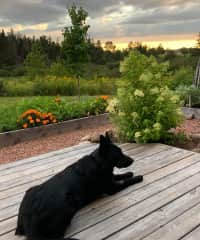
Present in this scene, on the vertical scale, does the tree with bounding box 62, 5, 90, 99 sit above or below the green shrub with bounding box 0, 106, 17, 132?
above

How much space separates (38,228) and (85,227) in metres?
0.35

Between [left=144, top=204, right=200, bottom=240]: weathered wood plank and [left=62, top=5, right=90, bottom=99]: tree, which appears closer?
[left=144, top=204, right=200, bottom=240]: weathered wood plank

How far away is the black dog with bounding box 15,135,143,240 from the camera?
189cm

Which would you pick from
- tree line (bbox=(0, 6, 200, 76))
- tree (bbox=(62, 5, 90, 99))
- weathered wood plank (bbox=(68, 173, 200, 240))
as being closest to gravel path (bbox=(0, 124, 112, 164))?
weathered wood plank (bbox=(68, 173, 200, 240))

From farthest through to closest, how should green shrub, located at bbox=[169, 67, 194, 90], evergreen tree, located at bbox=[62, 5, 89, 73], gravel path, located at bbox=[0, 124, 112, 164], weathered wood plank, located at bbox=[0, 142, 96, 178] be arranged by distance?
green shrub, located at bbox=[169, 67, 194, 90] → evergreen tree, located at bbox=[62, 5, 89, 73] → gravel path, located at bbox=[0, 124, 112, 164] → weathered wood plank, located at bbox=[0, 142, 96, 178]

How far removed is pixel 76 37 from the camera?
7.34 metres

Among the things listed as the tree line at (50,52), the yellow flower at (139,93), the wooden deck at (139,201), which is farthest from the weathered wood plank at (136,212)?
the tree line at (50,52)

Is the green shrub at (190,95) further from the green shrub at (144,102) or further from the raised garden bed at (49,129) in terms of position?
the green shrub at (144,102)

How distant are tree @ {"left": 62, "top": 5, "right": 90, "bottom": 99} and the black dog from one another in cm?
531

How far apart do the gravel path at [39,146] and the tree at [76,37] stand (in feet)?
8.95

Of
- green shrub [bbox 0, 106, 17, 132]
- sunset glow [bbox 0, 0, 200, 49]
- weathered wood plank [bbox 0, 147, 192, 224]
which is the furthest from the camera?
sunset glow [bbox 0, 0, 200, 49]

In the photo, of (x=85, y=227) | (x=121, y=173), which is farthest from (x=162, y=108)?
(x=85, y=227)

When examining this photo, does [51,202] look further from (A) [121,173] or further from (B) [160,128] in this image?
(B) [160,128]

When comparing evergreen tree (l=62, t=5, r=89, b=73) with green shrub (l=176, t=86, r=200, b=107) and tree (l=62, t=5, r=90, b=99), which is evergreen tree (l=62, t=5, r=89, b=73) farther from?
green shrub (l=176, t=86, r=200, b=107)
